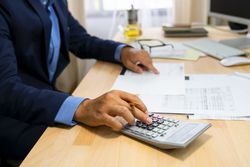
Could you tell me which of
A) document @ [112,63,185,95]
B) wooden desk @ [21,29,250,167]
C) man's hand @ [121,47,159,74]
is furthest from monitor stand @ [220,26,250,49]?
wooden desk @ [21,29,250,167]

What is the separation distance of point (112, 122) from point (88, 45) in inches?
28.9

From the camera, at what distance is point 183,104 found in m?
0.89

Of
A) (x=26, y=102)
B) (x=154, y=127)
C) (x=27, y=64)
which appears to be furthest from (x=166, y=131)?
(x=27, y=64)

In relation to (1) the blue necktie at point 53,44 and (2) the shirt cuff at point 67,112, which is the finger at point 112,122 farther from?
(1) the blue necktie at point 53,44

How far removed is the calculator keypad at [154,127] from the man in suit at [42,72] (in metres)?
0.02

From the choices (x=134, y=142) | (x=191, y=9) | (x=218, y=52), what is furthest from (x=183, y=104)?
(x=191, y=9)

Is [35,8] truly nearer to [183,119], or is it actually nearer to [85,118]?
[85,118]

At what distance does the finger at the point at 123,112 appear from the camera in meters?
0.75

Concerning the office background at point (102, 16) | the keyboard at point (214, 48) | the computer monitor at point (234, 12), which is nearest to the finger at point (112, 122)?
the keyboard at point (214, 48)

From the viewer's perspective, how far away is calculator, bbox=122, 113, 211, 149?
26.8 inches

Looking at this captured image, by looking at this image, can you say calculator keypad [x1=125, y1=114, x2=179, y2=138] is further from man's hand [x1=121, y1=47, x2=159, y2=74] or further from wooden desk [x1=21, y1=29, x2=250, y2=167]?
man's hand [x1=121, y1=47, x2=159, y2=74]

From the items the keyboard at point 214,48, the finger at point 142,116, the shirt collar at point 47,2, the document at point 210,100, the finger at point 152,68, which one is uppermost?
the shirt collar at point 47,2

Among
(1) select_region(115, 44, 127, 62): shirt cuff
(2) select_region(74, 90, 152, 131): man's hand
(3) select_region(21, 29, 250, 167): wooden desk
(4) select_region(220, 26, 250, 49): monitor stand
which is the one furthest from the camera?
(4) select_region(220, 26, 250, 49): monitor stand

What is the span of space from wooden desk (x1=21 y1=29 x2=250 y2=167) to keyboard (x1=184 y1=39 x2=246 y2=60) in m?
0.57
